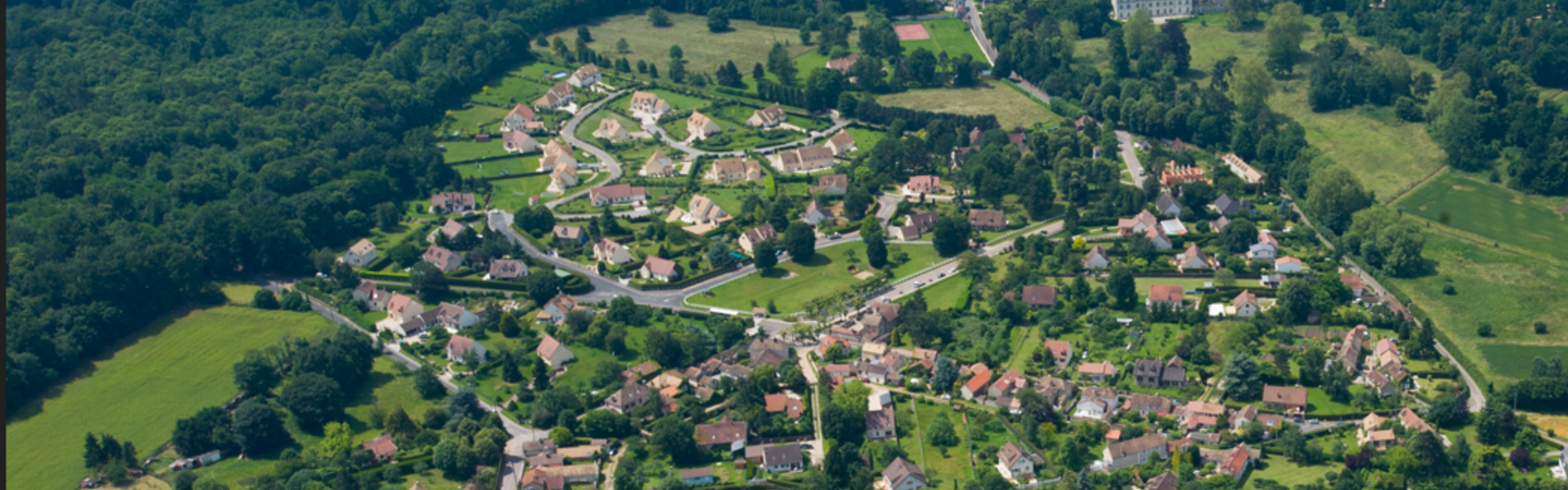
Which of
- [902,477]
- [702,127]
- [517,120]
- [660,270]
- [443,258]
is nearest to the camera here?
[902,477]

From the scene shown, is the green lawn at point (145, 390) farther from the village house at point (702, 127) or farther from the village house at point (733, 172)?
the village house at point (702, 127)

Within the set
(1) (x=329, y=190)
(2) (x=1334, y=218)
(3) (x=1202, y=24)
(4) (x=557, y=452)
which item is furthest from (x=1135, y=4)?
(4) (x=557, y=452)

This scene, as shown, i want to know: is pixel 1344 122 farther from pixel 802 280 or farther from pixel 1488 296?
pixel 802 280

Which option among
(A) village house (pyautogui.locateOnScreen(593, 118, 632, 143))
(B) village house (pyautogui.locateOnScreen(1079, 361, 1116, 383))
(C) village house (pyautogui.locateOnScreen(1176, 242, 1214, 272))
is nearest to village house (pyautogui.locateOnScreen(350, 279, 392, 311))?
(A) village house (pyautogui.locateOnScreen(593, 118, 632, 143))

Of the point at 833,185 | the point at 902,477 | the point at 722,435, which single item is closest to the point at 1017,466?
the point at 902,477

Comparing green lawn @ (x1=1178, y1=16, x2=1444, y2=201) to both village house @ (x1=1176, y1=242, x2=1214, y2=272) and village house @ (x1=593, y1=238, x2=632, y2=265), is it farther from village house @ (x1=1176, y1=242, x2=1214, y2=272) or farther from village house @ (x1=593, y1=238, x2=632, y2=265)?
village house @ (x1=593, y1=238, x2=632, y2=265)

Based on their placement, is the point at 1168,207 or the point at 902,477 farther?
the point at 1168,207

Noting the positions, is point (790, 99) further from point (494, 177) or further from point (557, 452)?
point (557, 452)

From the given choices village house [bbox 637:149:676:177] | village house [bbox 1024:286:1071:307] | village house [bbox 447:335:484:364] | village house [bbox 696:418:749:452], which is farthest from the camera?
village house [bbox 637:149:676:177]
